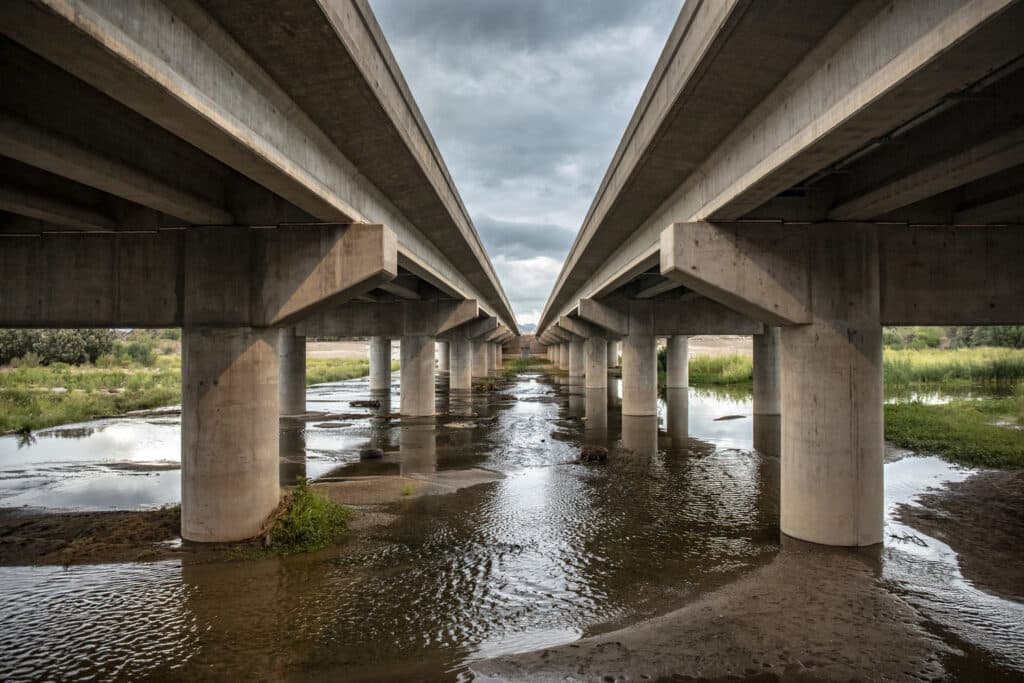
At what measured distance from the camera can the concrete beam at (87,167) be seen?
5.64 metres

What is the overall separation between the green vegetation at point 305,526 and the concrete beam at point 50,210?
525 centimetres

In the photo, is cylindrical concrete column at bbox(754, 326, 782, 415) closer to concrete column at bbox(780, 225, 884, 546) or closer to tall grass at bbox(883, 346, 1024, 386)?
tall grass at bbox(883, 346, 1024, 386)

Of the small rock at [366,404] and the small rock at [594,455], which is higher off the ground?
the small rock at [366,404]

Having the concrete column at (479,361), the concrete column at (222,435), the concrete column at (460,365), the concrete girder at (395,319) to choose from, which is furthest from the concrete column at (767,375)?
the concrete column at (479,361)

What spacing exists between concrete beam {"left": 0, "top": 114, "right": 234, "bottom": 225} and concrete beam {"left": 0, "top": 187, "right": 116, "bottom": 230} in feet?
2.61

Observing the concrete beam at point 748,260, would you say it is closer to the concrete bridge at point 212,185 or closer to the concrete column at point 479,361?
the concrete bridge at point 212,185

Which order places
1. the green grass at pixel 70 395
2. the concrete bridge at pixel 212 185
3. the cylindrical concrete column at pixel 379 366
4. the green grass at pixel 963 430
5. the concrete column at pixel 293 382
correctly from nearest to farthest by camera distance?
the concrete bridge at pixel 212 185, the green grass at pixel 963 430, the green grass at pixel 70 395, the concrete column at pixel 293 382, the cylindrical concrete column at pixel 379 366

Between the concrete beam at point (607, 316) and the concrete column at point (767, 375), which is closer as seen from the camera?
the concrete column at point (767, 375)

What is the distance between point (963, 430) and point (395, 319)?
880 inches

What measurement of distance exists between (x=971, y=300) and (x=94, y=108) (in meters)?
12.9

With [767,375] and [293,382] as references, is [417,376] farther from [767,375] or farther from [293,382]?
[767,375]

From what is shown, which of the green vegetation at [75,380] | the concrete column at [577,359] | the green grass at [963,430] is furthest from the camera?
the concrete column at [577,359]

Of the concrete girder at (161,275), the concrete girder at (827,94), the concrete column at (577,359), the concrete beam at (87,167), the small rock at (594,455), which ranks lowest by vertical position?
the small rock at (594,455)

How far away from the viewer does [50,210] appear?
850cm
